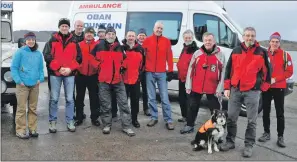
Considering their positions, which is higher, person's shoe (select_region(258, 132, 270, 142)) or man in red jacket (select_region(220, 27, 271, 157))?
man in red jacket (select_region(220, 27, 271, 157))

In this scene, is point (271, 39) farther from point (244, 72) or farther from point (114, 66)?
point (114, 66)

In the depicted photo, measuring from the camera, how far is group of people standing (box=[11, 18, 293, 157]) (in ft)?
17.3

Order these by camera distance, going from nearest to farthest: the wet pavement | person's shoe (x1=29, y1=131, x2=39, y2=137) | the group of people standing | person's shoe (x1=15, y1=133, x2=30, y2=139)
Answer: the wet pavement, the group of people standing, person's shoe (x1=15, y1=133, x2=30, y2=139), person's shoe (x1=29, y1=131, x2=39, y2=137)

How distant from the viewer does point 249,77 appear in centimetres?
516

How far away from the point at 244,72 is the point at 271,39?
966 millimetres

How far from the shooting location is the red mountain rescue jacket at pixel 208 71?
585 cm

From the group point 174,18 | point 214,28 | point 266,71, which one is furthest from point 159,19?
point 266,71

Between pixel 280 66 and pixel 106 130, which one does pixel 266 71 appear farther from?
pixel 106 130

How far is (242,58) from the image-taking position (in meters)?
5.21

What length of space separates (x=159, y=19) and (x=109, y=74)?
3.98 meters

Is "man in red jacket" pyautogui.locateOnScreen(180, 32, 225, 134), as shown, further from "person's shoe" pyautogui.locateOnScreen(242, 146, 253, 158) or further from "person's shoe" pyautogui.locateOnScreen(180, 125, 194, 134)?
"person's shoe" pyautogui.locateOnScreen(242, 146, 253, 158)

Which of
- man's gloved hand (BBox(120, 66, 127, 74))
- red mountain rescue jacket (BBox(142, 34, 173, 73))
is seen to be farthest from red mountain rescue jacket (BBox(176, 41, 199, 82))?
man's gloved hand (BBox(120, 66, 127, 74))

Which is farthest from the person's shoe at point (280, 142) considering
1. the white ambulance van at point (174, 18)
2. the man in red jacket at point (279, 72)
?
the white ambulance van at point (174, 18)

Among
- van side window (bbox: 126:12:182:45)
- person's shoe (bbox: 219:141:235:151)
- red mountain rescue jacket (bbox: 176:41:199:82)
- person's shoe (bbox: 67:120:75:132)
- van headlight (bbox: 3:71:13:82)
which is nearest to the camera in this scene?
person's shoe (bbox: 219:141:235:151)
